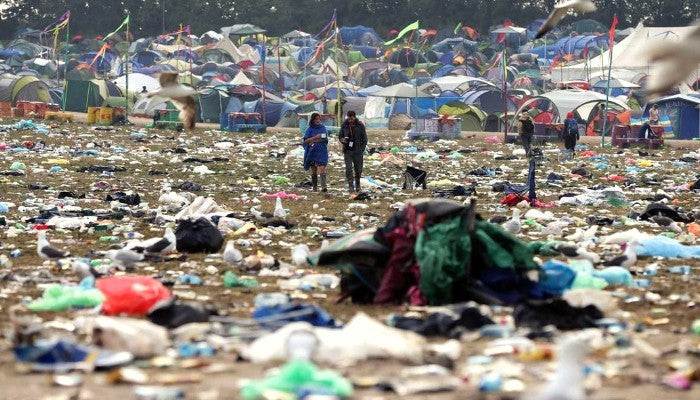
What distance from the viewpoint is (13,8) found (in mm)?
74500

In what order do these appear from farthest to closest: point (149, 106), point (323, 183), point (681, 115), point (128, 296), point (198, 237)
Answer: point (149, 106), point (681, 115), point (323, 183), point (198, 237), point (128, 296)

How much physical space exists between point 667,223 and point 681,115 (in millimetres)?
19065

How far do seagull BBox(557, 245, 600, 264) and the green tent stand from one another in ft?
79.7

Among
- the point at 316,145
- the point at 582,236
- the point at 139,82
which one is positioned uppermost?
the point at 139,82

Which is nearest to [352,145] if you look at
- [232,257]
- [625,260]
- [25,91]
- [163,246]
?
[163,246]

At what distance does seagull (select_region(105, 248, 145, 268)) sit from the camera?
8953 millimetres

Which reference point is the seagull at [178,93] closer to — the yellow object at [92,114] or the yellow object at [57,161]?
the yellow object at [57,161]

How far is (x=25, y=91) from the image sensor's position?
40.5 meters

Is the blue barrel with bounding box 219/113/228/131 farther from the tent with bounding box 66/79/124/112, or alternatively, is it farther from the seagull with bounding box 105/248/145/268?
the seagull with bounding box 105/248/145/268

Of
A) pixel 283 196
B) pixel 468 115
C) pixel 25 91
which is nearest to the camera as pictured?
pixel 283 196

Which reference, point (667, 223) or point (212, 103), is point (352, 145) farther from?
point (212, 103)

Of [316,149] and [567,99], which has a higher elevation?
[567,99]

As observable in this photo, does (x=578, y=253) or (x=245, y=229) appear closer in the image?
(x=578, y=253)

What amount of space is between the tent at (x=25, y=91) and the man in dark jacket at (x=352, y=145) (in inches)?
1024
